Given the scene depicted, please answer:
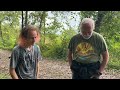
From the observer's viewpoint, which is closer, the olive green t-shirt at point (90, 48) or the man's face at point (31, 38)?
the man's face at point (31, 38)

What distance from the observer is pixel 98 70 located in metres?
2.31

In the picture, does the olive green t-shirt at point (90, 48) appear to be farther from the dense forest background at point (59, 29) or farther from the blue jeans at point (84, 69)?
the dense forest background at point (59, 29)

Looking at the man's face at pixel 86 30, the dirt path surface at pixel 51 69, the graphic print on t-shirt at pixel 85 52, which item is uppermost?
the man's face at pixel 86 30

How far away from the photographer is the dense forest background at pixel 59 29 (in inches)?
198

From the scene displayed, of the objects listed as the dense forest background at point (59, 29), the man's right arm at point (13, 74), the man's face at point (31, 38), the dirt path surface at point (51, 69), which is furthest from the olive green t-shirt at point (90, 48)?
the dense forest background at point (59, 29)

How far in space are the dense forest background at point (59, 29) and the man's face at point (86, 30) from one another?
99.9 inches

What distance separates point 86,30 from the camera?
2260 mm

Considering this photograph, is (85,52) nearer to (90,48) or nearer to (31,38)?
(90,48)

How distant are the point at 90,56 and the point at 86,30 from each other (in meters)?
0.22

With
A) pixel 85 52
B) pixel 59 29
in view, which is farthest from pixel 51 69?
pixel 85 52

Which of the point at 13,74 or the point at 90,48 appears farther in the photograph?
the point at 90,48
